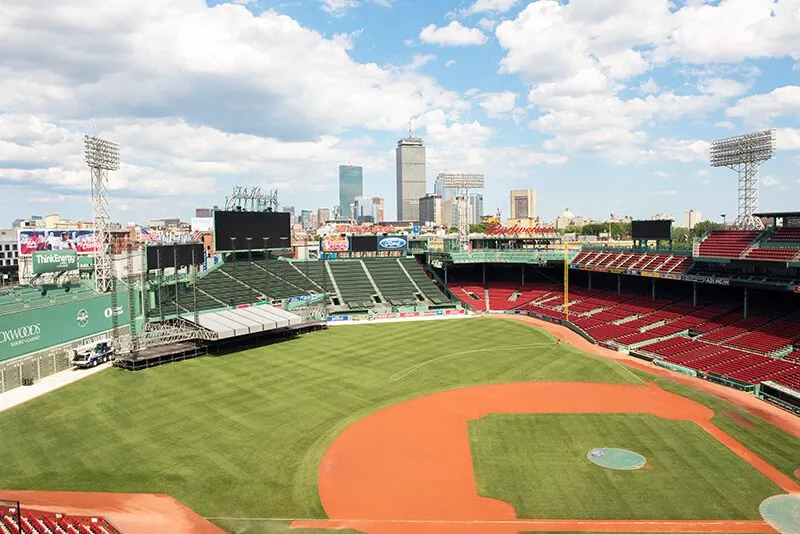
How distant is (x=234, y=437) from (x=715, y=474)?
28.1m

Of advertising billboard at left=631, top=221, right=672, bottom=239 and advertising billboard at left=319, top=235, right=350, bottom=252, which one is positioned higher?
advertising billboard at left=631, top=221, right=672, bottom=239

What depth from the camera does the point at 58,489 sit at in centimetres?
2577

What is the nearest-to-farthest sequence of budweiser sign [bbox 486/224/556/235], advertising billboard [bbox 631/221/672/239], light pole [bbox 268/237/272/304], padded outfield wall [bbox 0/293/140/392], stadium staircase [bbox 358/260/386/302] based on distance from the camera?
padded outfield wall [bbox 0/293/140/392], advertising billboard [bbox 631/221/672/239], light pole [bbox 268/237/272/304], stadium staircase [bbox 358/260/386/302], budweiser sign [bbox 486/224/556/235]

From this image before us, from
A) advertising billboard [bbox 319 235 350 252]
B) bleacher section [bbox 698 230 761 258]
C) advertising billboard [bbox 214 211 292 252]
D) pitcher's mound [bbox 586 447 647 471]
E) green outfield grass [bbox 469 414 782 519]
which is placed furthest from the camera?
advertising billboard [bbox 319 235 350 252]

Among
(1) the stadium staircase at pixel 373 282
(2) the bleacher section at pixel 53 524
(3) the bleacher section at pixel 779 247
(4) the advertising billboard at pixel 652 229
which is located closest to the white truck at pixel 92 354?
(2) the bleacher section at pixel 53 524

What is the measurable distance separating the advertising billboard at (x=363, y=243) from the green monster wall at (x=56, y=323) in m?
44.4

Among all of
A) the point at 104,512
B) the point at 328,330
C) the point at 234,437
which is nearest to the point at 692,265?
the point at 328,330

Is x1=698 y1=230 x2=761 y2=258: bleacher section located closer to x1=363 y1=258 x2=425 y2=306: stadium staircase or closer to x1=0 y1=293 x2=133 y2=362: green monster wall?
x1=363 y1=258 x2=425 y2=306: stadium staircase

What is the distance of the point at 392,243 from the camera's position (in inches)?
3718

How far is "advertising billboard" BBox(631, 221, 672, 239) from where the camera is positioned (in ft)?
236

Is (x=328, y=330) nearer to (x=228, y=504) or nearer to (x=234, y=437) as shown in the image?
(x=234, y=437)

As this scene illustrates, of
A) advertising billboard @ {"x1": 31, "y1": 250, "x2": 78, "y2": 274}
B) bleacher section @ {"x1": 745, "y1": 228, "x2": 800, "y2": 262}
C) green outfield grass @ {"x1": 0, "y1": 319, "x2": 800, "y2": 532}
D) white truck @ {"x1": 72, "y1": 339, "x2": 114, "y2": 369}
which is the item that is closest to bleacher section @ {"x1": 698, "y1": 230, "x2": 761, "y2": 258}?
bleacher section @ {"x1": 745, "y1": 228, "x2": 800, "y2": 262}

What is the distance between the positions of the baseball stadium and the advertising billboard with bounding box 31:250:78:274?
0.27 metres

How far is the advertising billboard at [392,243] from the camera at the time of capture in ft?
309
